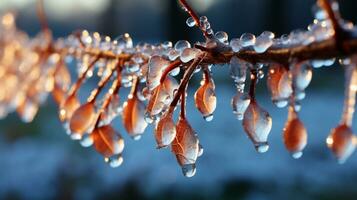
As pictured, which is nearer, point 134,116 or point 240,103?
point 240,103

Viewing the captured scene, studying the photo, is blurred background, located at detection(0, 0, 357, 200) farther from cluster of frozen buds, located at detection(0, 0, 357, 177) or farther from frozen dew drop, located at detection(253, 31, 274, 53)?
frozen dew drop, located at detection(253, 31, 274, 53)

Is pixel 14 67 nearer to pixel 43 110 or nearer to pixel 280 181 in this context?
pixel 280 181

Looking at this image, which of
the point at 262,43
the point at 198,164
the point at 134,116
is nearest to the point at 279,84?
the point at 262,43

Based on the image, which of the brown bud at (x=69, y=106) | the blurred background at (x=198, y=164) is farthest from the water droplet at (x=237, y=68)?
the blurred background at (x=198, y=164)

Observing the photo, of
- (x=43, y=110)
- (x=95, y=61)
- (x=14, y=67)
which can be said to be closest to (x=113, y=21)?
(x=43, y=110)

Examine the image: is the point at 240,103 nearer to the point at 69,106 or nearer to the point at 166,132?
the point at 166,132

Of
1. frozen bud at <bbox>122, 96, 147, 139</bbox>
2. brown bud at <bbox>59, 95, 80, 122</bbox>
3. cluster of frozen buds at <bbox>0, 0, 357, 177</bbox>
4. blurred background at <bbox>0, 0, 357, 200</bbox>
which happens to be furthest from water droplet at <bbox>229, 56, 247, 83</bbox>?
blurred background at <bbox>0, 0, 357, 200</bbox>

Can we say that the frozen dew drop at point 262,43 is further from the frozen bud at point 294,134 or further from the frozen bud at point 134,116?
the frozen bud at point 134,116

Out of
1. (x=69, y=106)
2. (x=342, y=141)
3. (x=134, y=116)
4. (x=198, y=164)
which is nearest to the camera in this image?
(x=342, y=141)
